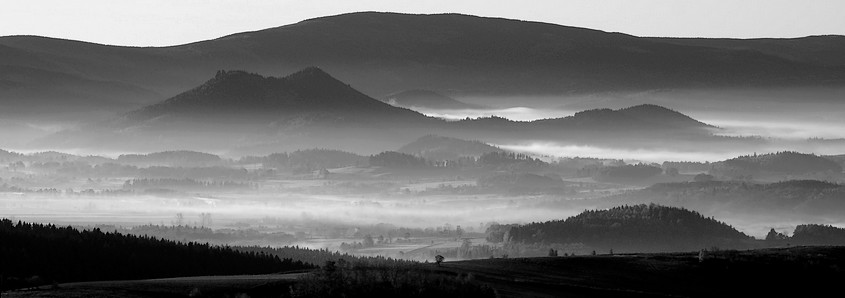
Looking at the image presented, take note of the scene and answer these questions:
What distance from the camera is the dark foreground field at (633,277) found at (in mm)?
83812

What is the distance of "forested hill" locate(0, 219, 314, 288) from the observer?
341ft

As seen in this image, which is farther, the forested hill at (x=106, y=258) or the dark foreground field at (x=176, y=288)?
the forested hill at (x=106, y=258)

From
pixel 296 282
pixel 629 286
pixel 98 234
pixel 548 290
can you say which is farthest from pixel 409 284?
pixel 98 234

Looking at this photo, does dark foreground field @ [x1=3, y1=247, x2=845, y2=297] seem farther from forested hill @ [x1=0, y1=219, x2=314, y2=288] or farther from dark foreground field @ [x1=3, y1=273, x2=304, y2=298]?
forested hill @ [x1=0, y1=219, x2=314, y2=288]

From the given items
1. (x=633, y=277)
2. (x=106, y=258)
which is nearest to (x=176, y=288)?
(x=633, y=277)

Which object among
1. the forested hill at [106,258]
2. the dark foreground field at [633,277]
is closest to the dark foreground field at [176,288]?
the dark foreground field at [633,277]

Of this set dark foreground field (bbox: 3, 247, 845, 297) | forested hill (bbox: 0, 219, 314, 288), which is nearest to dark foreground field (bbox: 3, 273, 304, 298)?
dark foreground field (bbox: 3, 247, 845, 297)

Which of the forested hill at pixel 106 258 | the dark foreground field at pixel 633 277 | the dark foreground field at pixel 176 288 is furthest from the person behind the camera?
the forested hill at pixel 106 258

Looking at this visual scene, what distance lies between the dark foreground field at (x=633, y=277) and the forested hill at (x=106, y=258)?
14231 mm

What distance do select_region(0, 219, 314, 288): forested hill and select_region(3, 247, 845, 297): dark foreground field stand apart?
1423 cm

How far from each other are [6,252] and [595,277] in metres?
27.8

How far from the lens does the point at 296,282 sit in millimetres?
82625

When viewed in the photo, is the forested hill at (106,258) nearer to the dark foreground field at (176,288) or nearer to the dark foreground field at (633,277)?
the dark foreground field at (633,277)

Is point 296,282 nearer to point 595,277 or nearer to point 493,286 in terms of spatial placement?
point 493,286
